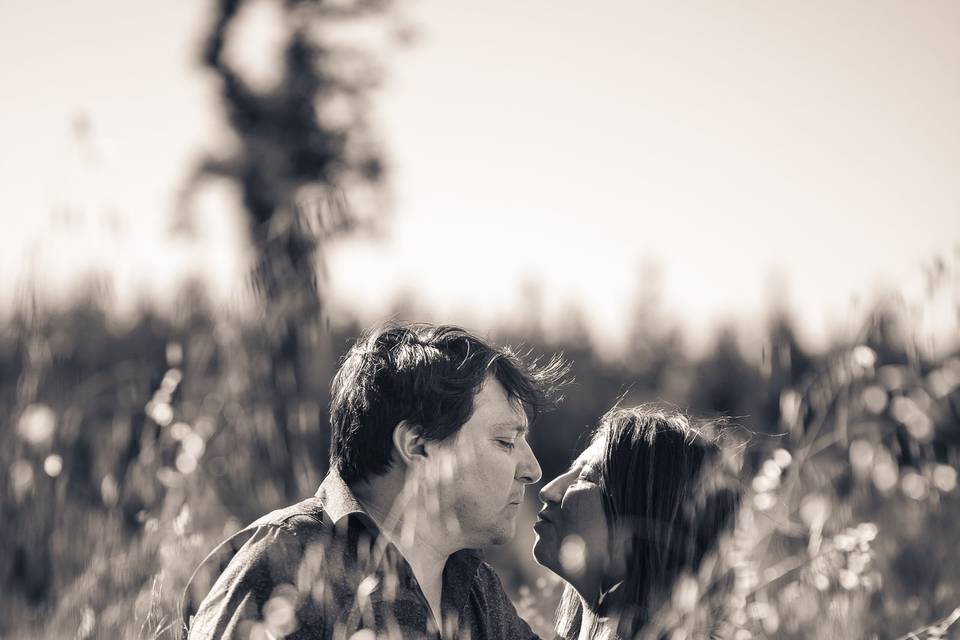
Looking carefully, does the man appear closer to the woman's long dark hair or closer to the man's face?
the man's face

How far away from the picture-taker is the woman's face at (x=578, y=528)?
2418mm

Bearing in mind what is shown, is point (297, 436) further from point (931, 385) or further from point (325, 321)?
point (931, 385)

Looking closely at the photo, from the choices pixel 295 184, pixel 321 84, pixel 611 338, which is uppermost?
pixel 321 84

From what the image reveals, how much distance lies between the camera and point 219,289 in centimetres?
252

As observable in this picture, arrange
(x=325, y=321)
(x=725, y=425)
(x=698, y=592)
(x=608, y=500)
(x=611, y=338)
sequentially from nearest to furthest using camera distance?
(x=698, y=592), (x=325, y=321), (x=608, y=500), (x=725, y=425), (x=611, y=338)

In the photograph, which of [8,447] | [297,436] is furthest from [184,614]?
[8,447]

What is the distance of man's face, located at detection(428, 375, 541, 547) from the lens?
2.31 metres

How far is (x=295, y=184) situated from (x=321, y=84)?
1.86 meters

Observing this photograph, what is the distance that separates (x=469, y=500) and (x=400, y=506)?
1.18 ft

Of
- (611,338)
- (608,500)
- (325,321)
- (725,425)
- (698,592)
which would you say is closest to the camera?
(698,592)

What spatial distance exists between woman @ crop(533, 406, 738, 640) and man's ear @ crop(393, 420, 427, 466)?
384 mm

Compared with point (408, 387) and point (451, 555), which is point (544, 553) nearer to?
point (451, 555)

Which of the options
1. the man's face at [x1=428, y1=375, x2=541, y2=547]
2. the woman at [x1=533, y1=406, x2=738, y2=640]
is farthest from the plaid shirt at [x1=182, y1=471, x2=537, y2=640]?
the woman at [x1=533, y1=406, x2=738, y2=640]

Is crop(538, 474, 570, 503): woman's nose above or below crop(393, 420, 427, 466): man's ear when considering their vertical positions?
below
